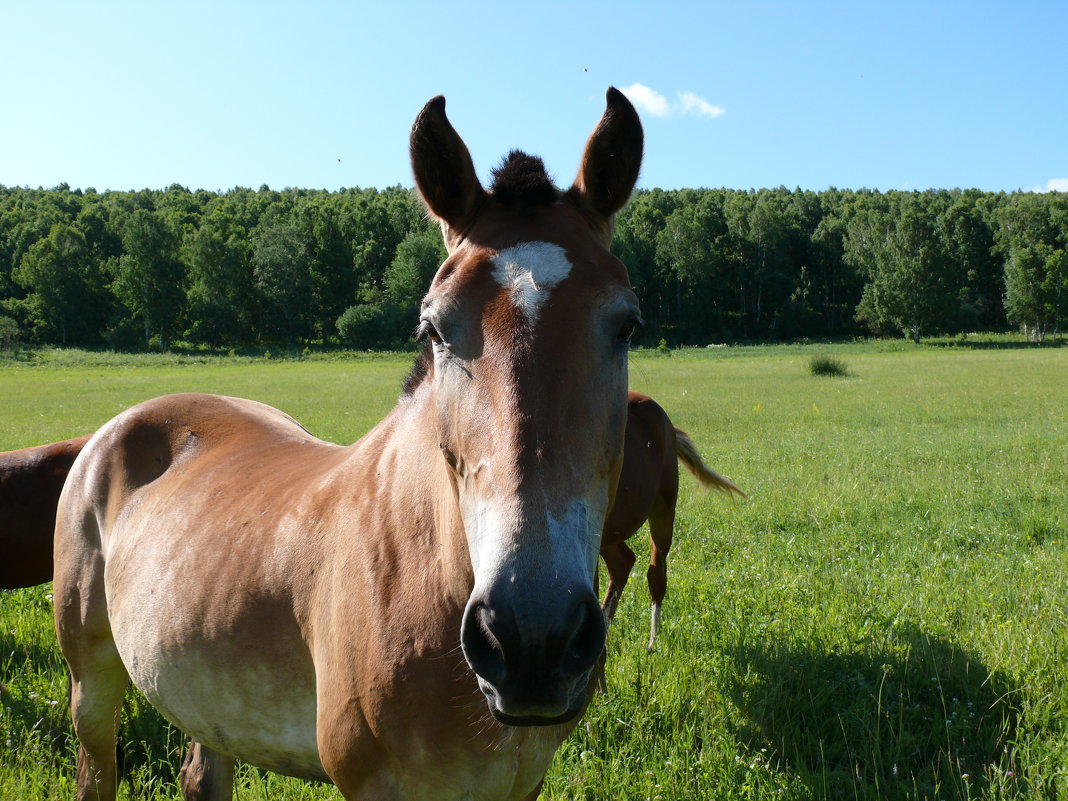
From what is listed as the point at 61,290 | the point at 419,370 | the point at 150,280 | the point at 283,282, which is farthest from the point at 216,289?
the point at 419,370

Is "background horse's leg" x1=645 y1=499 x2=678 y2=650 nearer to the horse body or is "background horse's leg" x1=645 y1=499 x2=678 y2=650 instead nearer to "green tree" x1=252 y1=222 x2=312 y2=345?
the horse body

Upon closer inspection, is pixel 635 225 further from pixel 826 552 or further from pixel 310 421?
pixel 826 552

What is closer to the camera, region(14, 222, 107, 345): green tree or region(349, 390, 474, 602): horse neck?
region(349, 390, 474, 602): horse neck

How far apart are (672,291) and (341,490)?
72.6 m

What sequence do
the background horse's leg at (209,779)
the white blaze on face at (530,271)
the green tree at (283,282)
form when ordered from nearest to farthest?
the white blaze on face at (530,271)
the background horse's leg at (209,779)
the green tree at (283,282)

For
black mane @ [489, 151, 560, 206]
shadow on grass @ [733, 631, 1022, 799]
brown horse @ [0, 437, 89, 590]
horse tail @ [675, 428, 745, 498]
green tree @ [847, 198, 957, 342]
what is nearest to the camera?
black mane @ [489, 151, 560, 206]

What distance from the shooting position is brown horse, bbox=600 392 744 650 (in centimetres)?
461

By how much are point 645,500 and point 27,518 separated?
4110mm

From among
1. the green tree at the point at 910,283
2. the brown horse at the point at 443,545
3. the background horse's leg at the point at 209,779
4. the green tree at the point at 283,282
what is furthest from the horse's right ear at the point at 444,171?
the green tree at the point at 283,282

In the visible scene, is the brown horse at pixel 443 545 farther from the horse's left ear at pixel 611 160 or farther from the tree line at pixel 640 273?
the tree line at pixel 640 273

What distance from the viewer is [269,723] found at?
2145mm

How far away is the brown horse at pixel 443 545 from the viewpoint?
1340mm

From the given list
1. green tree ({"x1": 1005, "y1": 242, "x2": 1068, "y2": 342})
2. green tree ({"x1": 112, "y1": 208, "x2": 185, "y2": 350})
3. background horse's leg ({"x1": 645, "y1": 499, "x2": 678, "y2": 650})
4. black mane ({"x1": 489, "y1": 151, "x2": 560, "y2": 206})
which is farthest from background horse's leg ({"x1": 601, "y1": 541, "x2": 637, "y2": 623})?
green tree ({"x1": 1005, "y1": 242, "x2": 1068, "y2": 342})

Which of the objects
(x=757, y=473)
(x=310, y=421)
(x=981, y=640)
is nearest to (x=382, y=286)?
(x=310, y=421)
